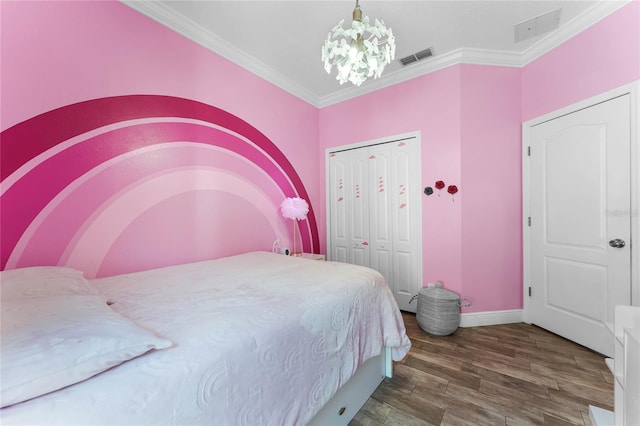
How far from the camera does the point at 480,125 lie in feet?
8.20

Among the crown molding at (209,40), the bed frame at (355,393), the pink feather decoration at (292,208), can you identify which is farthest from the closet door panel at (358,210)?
the bed frame at (355,393)

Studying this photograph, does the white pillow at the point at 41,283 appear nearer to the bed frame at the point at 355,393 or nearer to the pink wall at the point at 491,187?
the bed frame at the point at 355,393

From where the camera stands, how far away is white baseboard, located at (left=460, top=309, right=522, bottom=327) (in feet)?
8.08

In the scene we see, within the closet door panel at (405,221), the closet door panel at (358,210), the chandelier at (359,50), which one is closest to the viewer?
the chandelier at (359,50)

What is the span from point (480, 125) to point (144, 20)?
315cm

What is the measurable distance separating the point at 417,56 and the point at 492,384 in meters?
2.96

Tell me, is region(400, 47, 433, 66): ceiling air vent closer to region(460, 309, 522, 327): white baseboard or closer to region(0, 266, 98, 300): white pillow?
region(460, 309, 522, 327): white baseboard

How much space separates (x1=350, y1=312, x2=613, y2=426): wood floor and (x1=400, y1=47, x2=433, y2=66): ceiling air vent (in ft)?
9.33

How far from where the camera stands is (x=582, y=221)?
2072 mm

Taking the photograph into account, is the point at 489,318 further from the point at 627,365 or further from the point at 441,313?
the point at 627,365

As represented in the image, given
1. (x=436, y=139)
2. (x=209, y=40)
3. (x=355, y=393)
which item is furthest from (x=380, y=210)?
(x=209, y=40)

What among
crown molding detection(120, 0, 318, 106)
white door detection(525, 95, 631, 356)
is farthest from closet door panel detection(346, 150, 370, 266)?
white door detection(525, 95, 631, 356)

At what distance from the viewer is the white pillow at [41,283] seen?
3.01ft

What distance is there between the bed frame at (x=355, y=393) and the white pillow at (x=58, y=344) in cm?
→ 89
